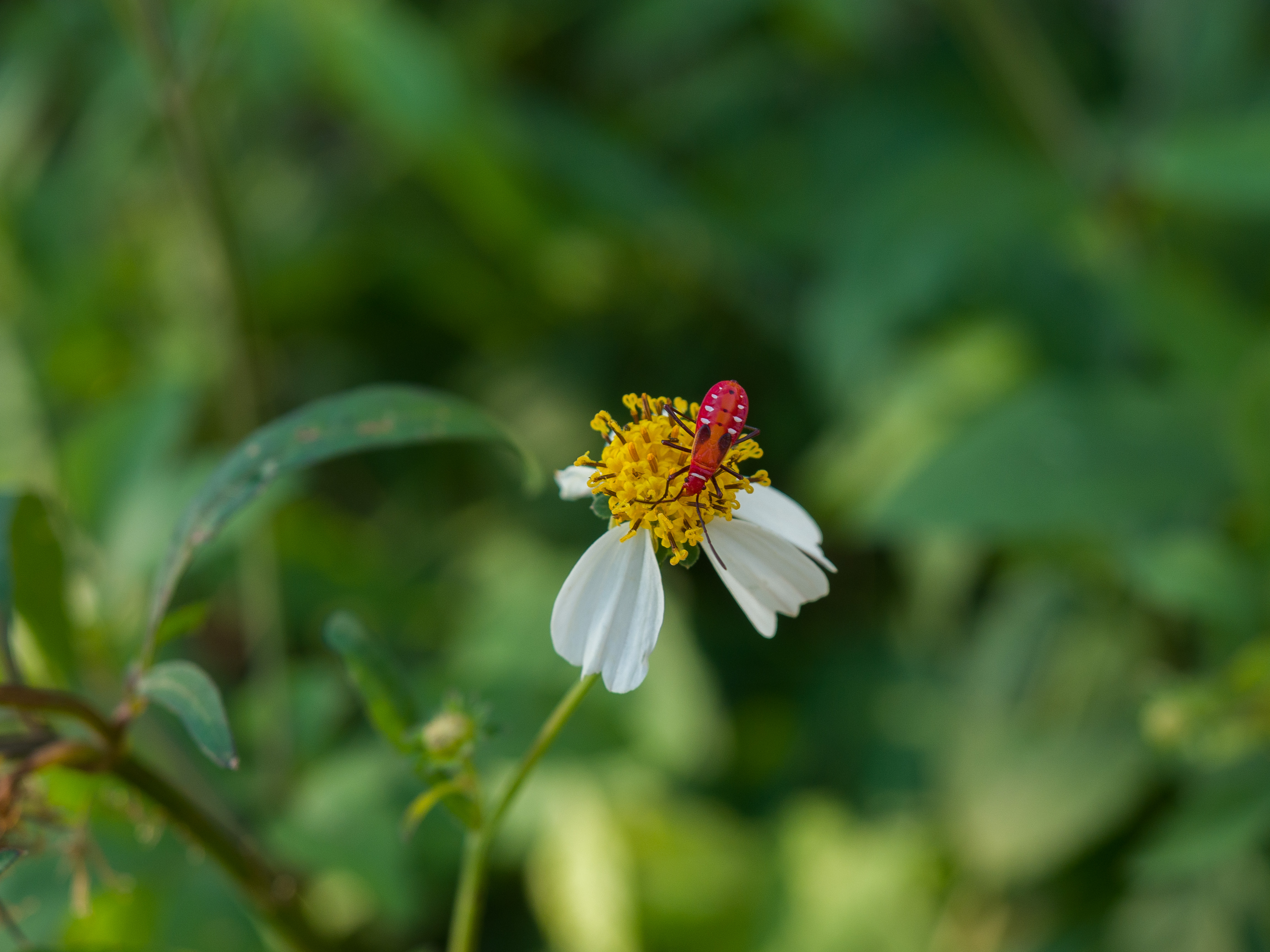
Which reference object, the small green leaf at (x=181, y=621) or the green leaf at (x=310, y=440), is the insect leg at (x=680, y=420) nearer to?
the green leaf at (x=310, y=440)

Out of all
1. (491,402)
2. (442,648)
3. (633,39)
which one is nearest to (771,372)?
(491,402)

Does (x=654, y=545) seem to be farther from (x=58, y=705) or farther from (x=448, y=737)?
(x=58, y=705)

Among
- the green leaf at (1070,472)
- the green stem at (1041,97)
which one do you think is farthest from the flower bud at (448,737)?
the green stem at (1041,97)

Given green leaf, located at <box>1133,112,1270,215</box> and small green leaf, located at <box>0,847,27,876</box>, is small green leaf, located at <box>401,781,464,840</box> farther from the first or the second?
green leaf, located at <box>1133,112,1270,215</box>

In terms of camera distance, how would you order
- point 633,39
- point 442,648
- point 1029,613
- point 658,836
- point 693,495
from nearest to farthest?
point 693,495, point 658,836, point 1029,613, point 442,648, point 633,39

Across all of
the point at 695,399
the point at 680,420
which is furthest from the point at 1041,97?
the point at 680,420

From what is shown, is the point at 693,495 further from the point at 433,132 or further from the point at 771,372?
the point at 771,372

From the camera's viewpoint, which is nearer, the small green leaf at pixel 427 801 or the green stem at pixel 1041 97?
the small green leaf at pixel 427 801
